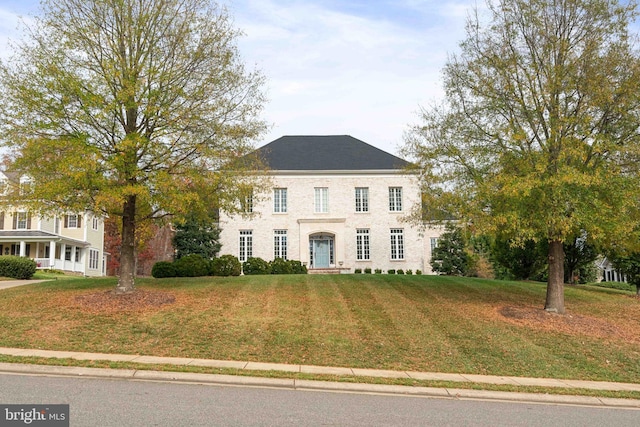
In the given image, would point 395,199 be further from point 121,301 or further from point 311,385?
point 311,385

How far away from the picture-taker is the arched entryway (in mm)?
39375

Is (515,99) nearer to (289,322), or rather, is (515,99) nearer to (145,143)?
(289,322)

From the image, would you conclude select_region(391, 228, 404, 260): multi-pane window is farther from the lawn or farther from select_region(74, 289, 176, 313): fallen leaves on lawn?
select_region(74, 289, 176, 313): fallen leaves on lawn

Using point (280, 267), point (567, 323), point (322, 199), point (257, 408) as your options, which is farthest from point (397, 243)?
point (257, 408)

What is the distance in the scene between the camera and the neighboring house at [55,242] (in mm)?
40938

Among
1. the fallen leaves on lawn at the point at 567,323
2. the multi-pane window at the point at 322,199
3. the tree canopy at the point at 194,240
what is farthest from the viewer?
the multi-pane window at the point at 322,199

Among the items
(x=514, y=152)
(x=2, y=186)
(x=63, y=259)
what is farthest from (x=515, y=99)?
(x=63, y=259)

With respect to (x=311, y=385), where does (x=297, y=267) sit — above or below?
above

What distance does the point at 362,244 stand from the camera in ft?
129

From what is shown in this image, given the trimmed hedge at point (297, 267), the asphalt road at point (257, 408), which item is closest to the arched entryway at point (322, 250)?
the trimmed hedge at point (297, 267)

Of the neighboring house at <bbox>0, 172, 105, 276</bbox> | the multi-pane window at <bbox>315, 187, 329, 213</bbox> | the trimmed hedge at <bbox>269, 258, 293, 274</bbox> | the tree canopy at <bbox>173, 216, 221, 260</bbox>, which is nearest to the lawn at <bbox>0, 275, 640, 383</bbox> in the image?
the trimmed hedge at <bbox>269, 258, 293, 274</bbox>

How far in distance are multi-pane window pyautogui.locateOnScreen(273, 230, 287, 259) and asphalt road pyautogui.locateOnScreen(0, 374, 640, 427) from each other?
2966cm

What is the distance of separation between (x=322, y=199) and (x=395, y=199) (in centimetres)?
563

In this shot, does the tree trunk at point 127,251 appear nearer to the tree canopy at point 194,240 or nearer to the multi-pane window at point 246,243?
the tree canopy at point 194,240
